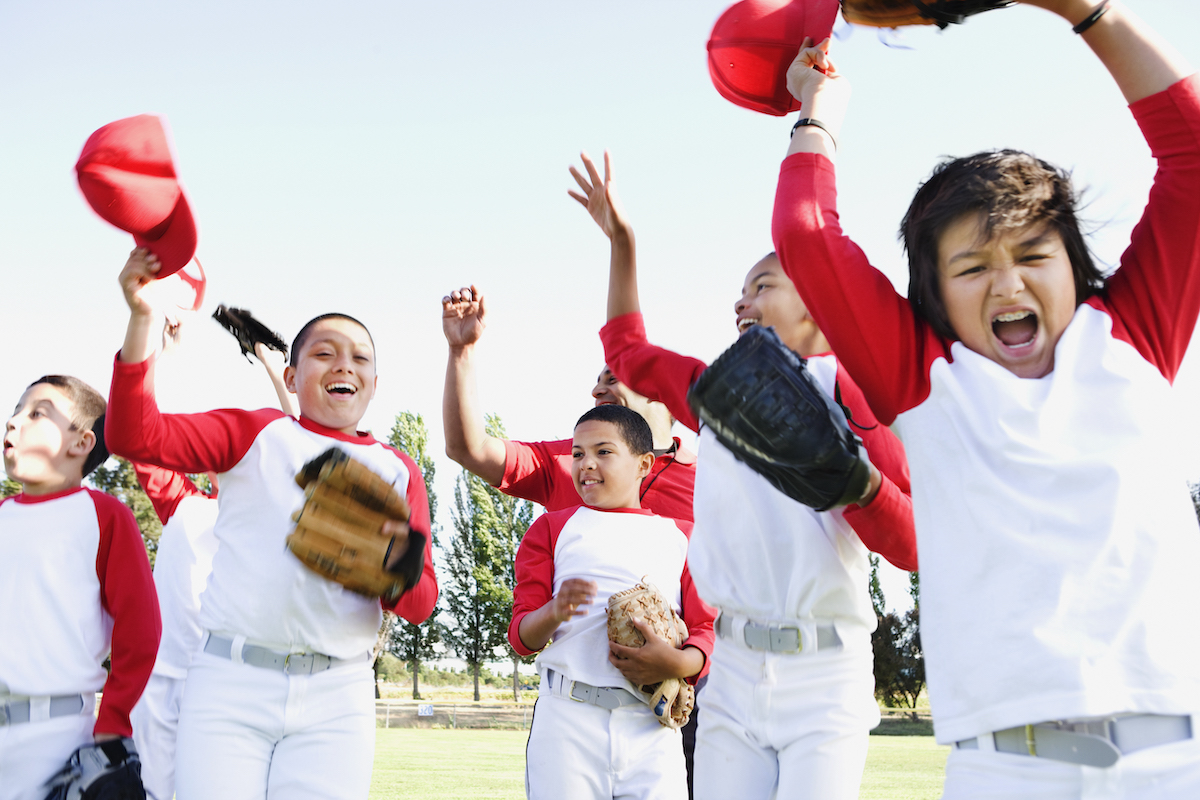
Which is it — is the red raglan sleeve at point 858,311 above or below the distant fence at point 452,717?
above

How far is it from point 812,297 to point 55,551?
3158 millimetres

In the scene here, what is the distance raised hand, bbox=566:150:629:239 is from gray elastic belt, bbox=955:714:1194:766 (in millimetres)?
2181

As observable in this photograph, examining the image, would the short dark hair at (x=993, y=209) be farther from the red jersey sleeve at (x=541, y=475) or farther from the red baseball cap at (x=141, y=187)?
the red jersey sleeve at (x=541, y=475)

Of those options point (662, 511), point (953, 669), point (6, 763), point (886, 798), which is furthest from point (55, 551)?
point (886, 798)

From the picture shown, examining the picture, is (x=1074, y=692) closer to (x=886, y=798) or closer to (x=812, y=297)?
(x=812, y=297)

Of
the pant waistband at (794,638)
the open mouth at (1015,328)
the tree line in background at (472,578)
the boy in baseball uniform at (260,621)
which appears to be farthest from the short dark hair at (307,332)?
the tree line in background at (472,578)

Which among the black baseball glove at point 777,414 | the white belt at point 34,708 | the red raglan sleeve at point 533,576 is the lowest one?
the white belt at point 34,708

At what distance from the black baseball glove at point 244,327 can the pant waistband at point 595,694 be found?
2.98 metres

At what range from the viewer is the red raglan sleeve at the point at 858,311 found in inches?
75.7

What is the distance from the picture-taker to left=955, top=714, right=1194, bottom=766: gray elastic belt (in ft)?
4.98

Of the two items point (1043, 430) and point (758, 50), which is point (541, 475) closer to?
point (758, 50)

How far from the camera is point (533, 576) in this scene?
392 cm

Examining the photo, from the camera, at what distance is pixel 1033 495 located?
5.50 ft

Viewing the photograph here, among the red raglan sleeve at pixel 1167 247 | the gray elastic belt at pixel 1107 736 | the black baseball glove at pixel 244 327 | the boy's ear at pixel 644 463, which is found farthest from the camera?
the black baseball glove at pixel 244 327
